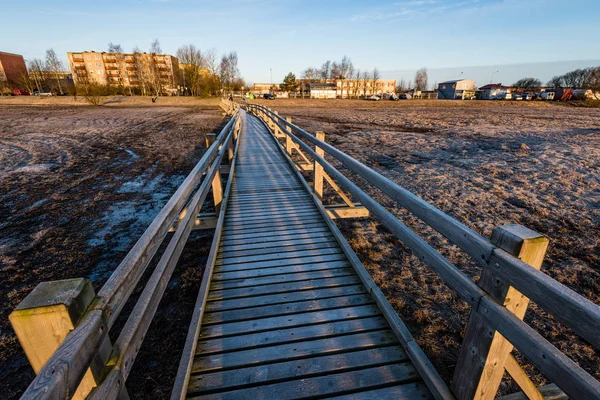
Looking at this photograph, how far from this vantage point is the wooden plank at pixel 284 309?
9.20ft

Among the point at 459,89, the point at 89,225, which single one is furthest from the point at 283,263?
the point at 459,89

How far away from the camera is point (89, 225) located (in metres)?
6.58

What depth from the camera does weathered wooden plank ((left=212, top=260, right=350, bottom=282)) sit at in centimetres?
345

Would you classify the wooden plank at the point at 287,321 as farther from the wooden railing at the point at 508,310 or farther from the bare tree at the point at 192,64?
the bare tree at the point at 192,64

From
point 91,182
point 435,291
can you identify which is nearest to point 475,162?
point 435,291

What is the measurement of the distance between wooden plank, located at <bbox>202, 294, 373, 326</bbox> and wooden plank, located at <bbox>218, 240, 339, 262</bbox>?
38.4 inches

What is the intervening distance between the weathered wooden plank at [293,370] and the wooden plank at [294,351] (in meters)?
0.04

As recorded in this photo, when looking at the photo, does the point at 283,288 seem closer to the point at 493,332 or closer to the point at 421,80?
the point at 493,332

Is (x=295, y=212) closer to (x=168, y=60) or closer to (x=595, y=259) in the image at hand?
(x=595, y=259)

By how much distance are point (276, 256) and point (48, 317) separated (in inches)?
115

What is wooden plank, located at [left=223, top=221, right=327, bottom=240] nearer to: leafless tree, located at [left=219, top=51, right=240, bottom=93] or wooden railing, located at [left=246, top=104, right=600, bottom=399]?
wooden railing, located at [left=246, top=104, right=600, bottom=399]

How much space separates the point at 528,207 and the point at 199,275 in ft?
23.7

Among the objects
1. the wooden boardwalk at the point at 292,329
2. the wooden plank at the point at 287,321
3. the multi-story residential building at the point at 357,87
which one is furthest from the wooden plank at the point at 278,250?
the multi-story residential building at the point at 357,87

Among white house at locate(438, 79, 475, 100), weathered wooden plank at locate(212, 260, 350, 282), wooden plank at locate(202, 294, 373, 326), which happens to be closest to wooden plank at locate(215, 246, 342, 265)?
weathered wooden plank at locate(212, 260, 350, 282)
